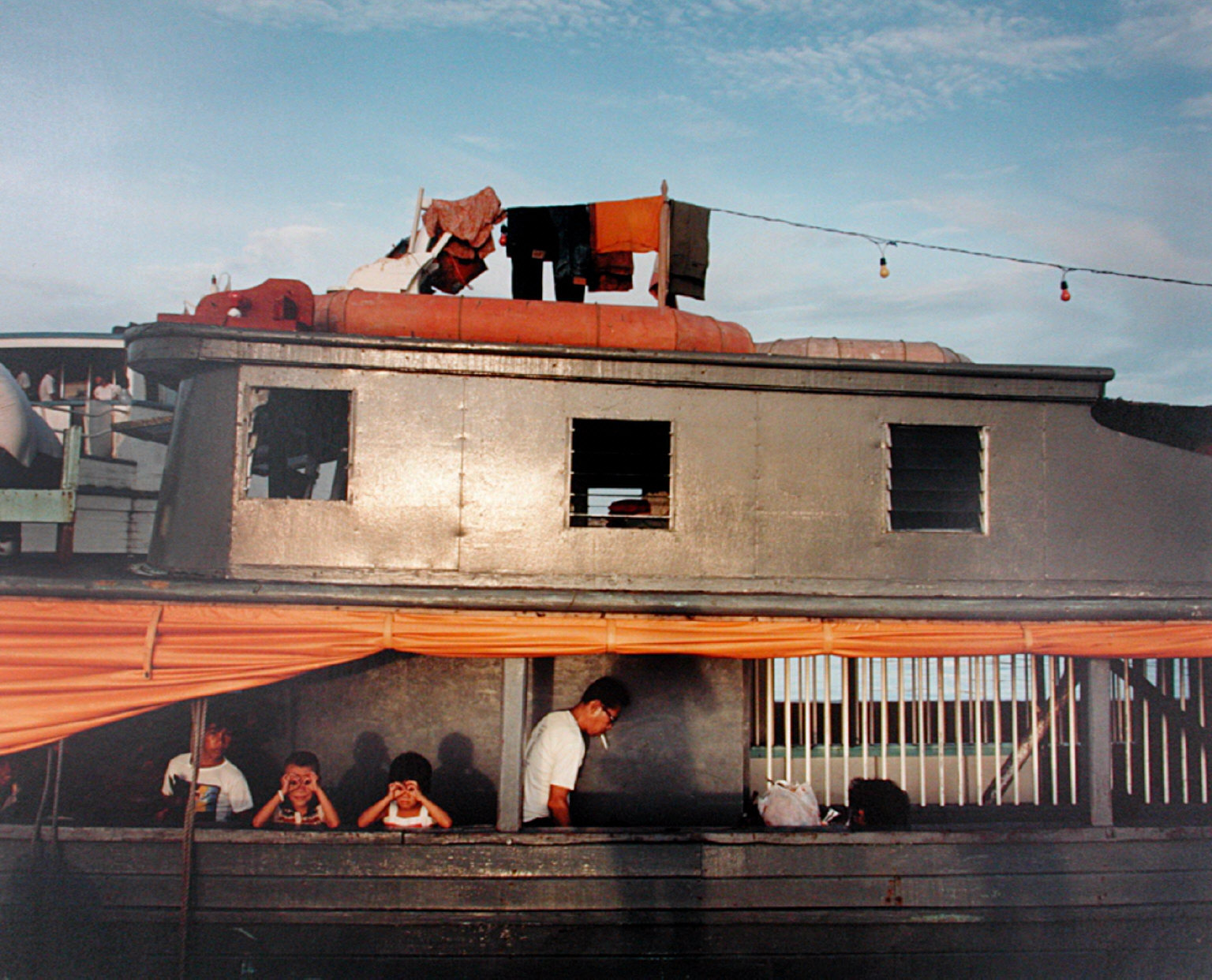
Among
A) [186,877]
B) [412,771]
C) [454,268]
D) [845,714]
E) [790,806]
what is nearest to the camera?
[186,877]

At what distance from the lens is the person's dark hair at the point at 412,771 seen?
5.86 meters

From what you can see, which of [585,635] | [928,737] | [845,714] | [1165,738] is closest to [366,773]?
[585,635]

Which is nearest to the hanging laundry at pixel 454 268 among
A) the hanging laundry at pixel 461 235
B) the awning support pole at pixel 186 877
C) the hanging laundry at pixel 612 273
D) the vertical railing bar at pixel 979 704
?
the hanging laundry at pixel 461 235

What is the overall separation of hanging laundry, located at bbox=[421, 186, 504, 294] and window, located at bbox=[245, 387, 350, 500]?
4.83 ft

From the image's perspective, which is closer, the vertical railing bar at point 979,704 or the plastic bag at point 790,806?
the plastic bag at point 790,806

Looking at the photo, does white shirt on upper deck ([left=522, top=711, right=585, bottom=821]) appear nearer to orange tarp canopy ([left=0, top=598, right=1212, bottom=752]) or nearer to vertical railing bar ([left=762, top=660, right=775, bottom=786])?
orange tarp canopy ([left=0, top=598, right=1212, bottom=752])

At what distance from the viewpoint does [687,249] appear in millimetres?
8008

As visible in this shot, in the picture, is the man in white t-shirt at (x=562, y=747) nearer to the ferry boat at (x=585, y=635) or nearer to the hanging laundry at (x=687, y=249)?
the ferry boat at (x=585, y=635)

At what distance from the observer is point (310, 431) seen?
7.98 m

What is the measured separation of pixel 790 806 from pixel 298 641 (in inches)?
153

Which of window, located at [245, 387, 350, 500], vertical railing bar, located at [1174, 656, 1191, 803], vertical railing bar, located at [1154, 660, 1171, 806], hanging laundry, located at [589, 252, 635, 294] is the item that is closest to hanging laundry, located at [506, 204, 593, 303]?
hanging laundry, located at [589, 252, 635, 294]

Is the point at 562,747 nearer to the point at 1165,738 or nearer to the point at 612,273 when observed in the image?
the point at 612,273

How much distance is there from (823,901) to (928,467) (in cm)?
339

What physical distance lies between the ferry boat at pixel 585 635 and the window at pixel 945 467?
1.6 inches
